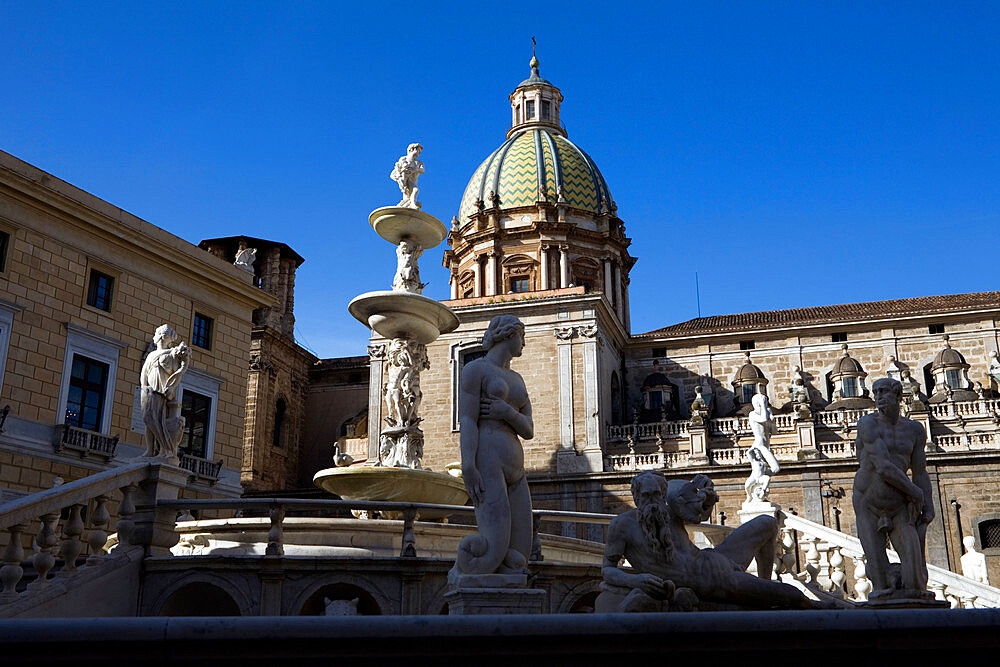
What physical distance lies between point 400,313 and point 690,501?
9.53 metres

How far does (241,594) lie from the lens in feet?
30.3

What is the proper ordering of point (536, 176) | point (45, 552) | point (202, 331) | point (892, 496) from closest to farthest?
point (892, 496), point (45, 552), point (202, 331), point (536, 176)

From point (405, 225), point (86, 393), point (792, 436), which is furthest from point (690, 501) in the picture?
point (792, 436)

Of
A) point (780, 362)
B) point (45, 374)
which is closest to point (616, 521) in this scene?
point (45, 374)

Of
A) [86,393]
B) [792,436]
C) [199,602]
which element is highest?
[792,436]

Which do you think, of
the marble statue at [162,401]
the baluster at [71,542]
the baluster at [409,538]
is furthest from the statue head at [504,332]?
the marble statue at [162,401]

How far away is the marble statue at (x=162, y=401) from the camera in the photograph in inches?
440

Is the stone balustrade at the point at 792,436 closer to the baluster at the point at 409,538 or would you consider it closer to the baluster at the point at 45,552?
the baluster at the point at 409,538

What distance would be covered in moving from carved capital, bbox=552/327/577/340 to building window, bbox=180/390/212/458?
17.1 metres

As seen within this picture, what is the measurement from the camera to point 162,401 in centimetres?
1132

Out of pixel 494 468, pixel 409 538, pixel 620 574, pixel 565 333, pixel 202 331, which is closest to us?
pixel 620 574

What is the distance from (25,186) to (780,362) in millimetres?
31470

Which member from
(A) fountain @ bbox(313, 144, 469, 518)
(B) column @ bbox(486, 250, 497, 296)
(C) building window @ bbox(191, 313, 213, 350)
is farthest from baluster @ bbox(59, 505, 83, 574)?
(B) column @ bbox(486, 250, 497, 296)

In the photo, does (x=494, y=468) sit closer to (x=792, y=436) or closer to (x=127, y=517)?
(x=127, y=517)
